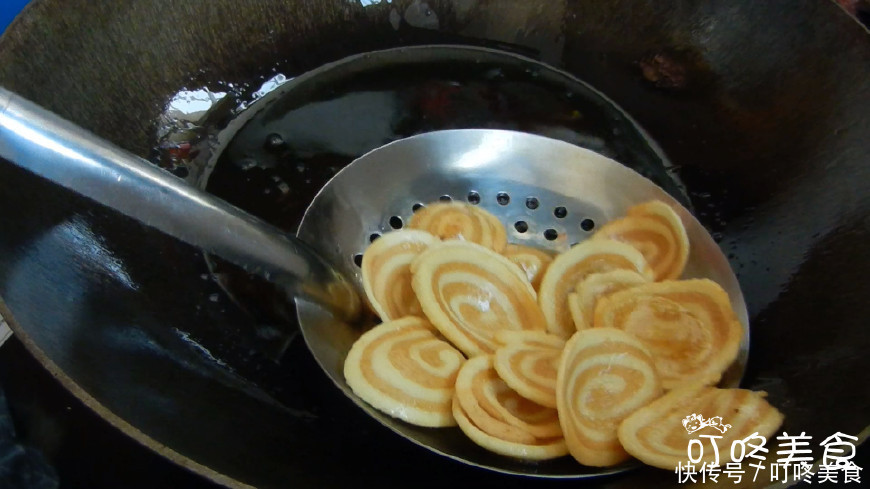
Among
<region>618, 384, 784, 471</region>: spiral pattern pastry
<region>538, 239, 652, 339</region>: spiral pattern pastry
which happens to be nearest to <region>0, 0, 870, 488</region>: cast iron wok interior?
<region>618, 384, 784, 471</region>: spiral pattern pastry

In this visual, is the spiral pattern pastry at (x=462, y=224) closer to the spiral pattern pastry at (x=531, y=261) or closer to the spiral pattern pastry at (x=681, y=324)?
the spiral pattern pastry at (x=531, y=261)

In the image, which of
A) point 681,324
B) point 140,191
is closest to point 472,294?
point 681,324

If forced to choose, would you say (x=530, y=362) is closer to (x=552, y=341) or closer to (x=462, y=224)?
(x=552, y=341)

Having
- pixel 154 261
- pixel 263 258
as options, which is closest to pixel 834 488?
pixel 263 258

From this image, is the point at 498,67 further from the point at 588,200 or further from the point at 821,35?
the point at 821,35

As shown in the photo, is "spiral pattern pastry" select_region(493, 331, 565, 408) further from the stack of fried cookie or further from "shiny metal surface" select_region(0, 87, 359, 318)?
"shiny metal surface" select_region(0, 87, 359, 318)

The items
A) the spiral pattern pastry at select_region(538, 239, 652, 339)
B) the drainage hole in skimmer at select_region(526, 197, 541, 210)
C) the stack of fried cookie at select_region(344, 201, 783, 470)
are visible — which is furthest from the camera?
the drainage hole in skimmer at select_region(526, 197, 541, 210)

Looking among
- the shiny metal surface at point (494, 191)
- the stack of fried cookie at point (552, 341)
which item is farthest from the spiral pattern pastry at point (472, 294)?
the shiny metal surface at point (494, 191)
